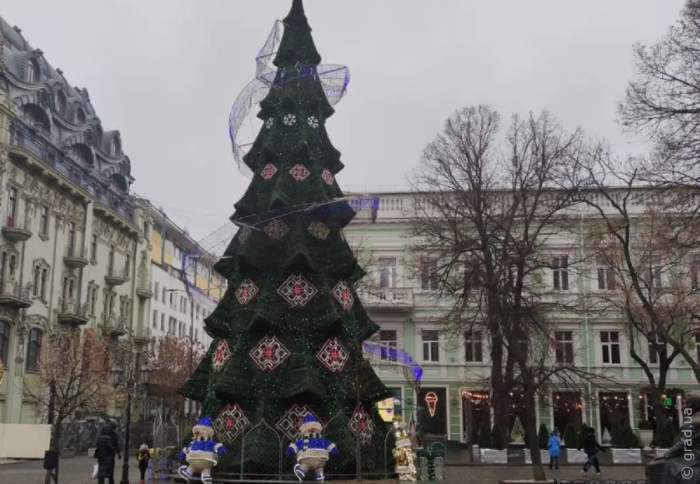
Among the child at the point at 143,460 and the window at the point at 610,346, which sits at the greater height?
the window at the point at 610,346

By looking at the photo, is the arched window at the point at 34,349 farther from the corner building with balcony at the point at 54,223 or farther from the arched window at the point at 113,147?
the arched window at the point at 113,147

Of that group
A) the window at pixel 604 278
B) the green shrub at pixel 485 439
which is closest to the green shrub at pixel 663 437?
the green shrub at pixel 485 439

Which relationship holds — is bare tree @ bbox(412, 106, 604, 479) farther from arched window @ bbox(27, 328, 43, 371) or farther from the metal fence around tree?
arched window @ bbox(27, 328, 43, 371)

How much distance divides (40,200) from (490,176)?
2591 centimetres

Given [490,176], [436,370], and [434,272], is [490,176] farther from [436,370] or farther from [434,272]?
[436,370]

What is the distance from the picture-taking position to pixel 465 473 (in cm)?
2558

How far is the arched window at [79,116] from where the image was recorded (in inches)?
1919

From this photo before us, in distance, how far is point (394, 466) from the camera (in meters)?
16.4

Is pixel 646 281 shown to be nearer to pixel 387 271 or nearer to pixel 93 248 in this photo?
pixel 387 271

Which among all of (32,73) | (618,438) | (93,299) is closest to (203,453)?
(618,438)

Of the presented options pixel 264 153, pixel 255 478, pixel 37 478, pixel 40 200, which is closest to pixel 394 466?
pixel 255 478

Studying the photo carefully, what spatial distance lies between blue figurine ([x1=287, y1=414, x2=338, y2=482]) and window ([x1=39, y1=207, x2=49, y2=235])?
3261cm

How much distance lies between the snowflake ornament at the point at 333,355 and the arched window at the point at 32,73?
108ft

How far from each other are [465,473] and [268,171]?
45.3 ft
